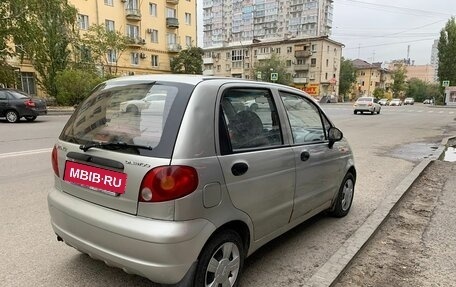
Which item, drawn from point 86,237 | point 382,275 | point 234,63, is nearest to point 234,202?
point 86,237

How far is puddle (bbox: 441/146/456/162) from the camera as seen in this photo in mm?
9684

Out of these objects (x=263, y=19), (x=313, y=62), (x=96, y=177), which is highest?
(x=263, y=19)

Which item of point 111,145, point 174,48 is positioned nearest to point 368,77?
point 174,48

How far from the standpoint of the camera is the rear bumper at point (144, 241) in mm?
2221

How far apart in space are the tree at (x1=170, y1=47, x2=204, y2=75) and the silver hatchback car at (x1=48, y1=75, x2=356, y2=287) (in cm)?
4286

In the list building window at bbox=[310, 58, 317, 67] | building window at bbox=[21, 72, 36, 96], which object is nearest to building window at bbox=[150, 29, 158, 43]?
building window at bbox=[21, 72, 36, 96]

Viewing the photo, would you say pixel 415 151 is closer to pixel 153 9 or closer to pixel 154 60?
pixel 154 60

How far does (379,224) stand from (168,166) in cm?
310

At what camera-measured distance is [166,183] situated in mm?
2242

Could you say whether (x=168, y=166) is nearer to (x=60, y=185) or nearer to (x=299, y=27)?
(x=60, y=185)

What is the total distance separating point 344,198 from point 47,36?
93.6ft

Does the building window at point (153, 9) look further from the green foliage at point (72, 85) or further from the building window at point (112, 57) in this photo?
the green foliage at point (72, 85)

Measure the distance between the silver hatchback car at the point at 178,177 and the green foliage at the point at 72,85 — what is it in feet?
79.6

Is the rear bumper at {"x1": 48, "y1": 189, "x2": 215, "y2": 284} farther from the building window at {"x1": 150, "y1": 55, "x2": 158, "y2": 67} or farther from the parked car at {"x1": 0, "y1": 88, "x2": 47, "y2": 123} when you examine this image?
the building window at {"x1": 150, "y1": 55, "x2": 158, "y2": 67}
